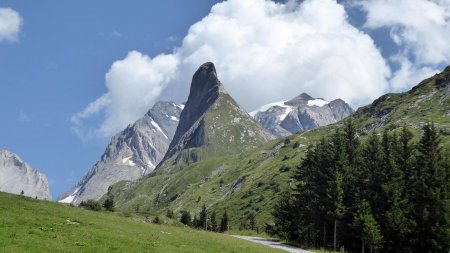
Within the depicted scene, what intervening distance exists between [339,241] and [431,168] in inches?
794

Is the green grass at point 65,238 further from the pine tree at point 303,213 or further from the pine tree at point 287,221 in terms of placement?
the pine tree at point 287,221

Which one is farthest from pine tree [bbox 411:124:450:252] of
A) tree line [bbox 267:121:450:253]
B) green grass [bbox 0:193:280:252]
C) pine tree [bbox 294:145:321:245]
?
green grass [bbox 0:193:280:252]

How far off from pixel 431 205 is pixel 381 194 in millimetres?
7730

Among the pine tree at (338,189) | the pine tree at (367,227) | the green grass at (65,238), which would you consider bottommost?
the green grass at (65,238)

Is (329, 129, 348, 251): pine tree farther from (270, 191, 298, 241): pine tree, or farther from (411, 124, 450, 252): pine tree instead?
(270, 191, 298, 241): pine tree

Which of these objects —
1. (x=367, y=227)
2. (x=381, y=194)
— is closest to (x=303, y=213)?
(x=381, y=194)

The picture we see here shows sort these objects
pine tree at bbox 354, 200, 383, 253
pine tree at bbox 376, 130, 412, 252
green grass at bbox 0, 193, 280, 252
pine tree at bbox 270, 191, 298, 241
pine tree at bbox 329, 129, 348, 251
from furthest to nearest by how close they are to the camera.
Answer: pine tree at bbox 270, 191, 298, 241
pine tree at bbox 329, 129, 348, 251
pine tree at bbox 376, 130, 412, 252
pine tree at bbox 354, 200, 383, 253
green grass at bbox 0, 193, 280, 252

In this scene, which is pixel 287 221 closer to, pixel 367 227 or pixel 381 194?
pixel 381 194

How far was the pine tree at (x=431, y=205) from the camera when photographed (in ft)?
226

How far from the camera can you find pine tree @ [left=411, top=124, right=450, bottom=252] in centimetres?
6881

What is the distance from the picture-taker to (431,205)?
71.1m

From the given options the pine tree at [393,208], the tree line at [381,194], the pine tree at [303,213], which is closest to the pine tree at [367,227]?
the tree line at [381,194]

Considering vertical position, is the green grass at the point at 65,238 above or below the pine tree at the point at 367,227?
below

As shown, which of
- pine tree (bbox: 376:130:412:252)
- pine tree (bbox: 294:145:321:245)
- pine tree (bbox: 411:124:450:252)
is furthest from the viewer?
pine tree (bbox: 294:145:321:245)
